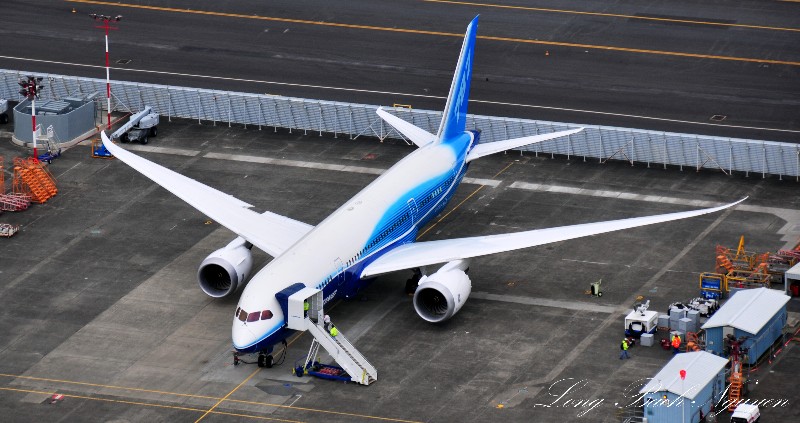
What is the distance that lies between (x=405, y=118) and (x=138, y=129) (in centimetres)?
1934

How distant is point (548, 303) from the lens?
96.2 m

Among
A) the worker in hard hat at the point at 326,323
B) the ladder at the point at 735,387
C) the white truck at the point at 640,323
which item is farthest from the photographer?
the white truck at the point at 640,323

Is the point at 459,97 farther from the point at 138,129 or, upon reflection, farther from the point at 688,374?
Answer: the point at 688,374

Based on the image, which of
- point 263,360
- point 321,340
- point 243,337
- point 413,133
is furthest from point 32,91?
point 321,340

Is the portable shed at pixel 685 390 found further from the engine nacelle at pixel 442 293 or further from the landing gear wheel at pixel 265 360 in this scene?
the landing gear wheel at pixel 265 360

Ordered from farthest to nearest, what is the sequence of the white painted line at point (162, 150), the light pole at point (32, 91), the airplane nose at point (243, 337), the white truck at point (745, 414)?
the white painted line at point (162, 150) → the light pole at point (32, 91) → the airplane nose at point (243, 337) → the white truck at point (745, 414)

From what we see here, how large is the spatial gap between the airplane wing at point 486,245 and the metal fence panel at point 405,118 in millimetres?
21774

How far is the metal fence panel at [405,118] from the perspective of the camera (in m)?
116

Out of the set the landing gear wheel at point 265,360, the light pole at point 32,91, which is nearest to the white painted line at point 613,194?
the landing gear wheel at point 265,360

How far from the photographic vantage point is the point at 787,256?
99.6 m

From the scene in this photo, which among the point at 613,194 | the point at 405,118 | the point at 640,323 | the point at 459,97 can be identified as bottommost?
the point at 613,194

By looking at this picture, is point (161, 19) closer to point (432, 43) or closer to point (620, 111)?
point (432, 43)

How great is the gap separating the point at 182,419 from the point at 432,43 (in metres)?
64.7

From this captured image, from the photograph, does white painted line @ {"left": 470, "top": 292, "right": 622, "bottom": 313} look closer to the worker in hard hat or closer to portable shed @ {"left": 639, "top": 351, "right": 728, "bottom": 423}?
portable shed @ {"left": 639, "top": 351, "right": 728, "bottom": 423}
